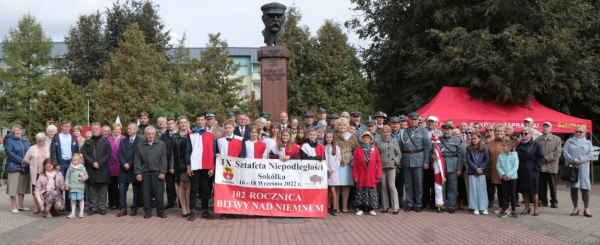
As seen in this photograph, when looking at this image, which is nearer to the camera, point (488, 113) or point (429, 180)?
point (429, 180)

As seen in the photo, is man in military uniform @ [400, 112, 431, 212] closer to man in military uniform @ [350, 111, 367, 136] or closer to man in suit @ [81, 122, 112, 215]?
man in military uniform @ [350, 111, 367, 136]

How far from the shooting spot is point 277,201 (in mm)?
9969

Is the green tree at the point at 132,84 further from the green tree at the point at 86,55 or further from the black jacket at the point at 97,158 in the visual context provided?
the black jacket at the point at 97,158

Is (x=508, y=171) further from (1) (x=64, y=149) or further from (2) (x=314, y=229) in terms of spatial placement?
(1) (x=64, y=149)

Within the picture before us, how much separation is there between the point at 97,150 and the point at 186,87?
81.4 feet

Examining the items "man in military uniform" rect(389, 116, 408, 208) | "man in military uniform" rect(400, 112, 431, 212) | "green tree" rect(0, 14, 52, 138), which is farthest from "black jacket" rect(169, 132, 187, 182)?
"green tree" rect(0, 14, 52, 138)

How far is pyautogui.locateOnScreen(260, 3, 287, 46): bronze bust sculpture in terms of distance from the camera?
14719mm

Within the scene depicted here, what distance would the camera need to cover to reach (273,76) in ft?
47.3

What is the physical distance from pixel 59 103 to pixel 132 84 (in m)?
6.55

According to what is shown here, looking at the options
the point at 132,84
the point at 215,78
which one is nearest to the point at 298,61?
the point at 215,78

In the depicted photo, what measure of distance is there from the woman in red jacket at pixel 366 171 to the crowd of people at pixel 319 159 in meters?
0.02

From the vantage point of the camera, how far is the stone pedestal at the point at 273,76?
47.3ft

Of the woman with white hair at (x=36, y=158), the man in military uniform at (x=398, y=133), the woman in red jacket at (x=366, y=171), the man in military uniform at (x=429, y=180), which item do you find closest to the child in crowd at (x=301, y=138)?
the woman in red jacket at (x=366, y=171)

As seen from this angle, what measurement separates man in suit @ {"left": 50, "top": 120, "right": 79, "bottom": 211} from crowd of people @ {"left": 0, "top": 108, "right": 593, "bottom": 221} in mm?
20
